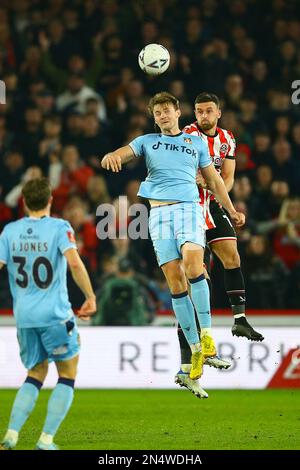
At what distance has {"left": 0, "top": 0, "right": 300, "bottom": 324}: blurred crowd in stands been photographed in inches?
612

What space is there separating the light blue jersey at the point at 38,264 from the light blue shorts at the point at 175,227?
1.68m

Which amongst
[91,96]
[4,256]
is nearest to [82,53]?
[91,96]

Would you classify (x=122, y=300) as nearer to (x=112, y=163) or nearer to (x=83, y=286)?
(x=112, y=163)

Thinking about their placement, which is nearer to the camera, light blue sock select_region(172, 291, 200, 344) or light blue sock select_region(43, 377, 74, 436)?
light blue sock select_region(43, 377, 74, 436)

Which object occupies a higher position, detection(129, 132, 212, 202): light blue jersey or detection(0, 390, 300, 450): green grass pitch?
detection(129, 132, 212, 202): light blue jersey

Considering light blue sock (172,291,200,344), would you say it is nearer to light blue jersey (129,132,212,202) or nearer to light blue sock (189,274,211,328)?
light blue sock (189,274,211,328)

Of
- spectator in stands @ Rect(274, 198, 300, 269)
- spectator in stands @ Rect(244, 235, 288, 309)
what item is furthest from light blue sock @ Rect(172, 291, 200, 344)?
spectator in stands @ Rect(274, 198, 300, 269)

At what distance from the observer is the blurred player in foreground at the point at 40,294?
8.46 m

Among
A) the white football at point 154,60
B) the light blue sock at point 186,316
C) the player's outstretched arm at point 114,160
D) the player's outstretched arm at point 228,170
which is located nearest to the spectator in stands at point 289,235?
the player's outstretched arm at point 228,170

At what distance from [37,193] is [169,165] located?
75.0 inches

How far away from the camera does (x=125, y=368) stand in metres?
15.1

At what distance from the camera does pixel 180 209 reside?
1004 centimetres

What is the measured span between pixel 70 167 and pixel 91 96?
6.45 feet

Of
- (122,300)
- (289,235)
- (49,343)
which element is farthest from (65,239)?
(289,235)
